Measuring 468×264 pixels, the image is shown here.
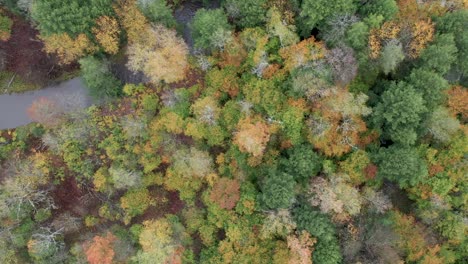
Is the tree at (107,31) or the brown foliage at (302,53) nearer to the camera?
the brown foliage at (302,53)

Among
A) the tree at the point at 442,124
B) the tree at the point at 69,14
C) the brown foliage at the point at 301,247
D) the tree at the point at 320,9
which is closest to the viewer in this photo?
the tree at the point at 442,124

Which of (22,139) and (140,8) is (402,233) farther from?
(22,139)

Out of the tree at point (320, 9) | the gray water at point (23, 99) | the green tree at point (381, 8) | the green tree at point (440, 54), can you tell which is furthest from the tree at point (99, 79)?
the green tree at point (440, 54)

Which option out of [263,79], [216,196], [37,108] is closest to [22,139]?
[37,108]

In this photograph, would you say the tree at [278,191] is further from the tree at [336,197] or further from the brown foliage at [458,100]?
the brown foliage at [458,100]

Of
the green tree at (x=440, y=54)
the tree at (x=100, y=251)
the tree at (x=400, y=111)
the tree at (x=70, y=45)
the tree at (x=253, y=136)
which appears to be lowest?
the tree at (x=100, y=251)

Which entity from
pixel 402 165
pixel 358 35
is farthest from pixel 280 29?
pixel 402 165

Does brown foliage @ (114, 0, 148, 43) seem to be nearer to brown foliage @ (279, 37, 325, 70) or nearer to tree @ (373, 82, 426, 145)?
brown foliage @ (279, 37, 325, 70)

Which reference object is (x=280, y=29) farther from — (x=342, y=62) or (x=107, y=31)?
(x=107, y=31)
